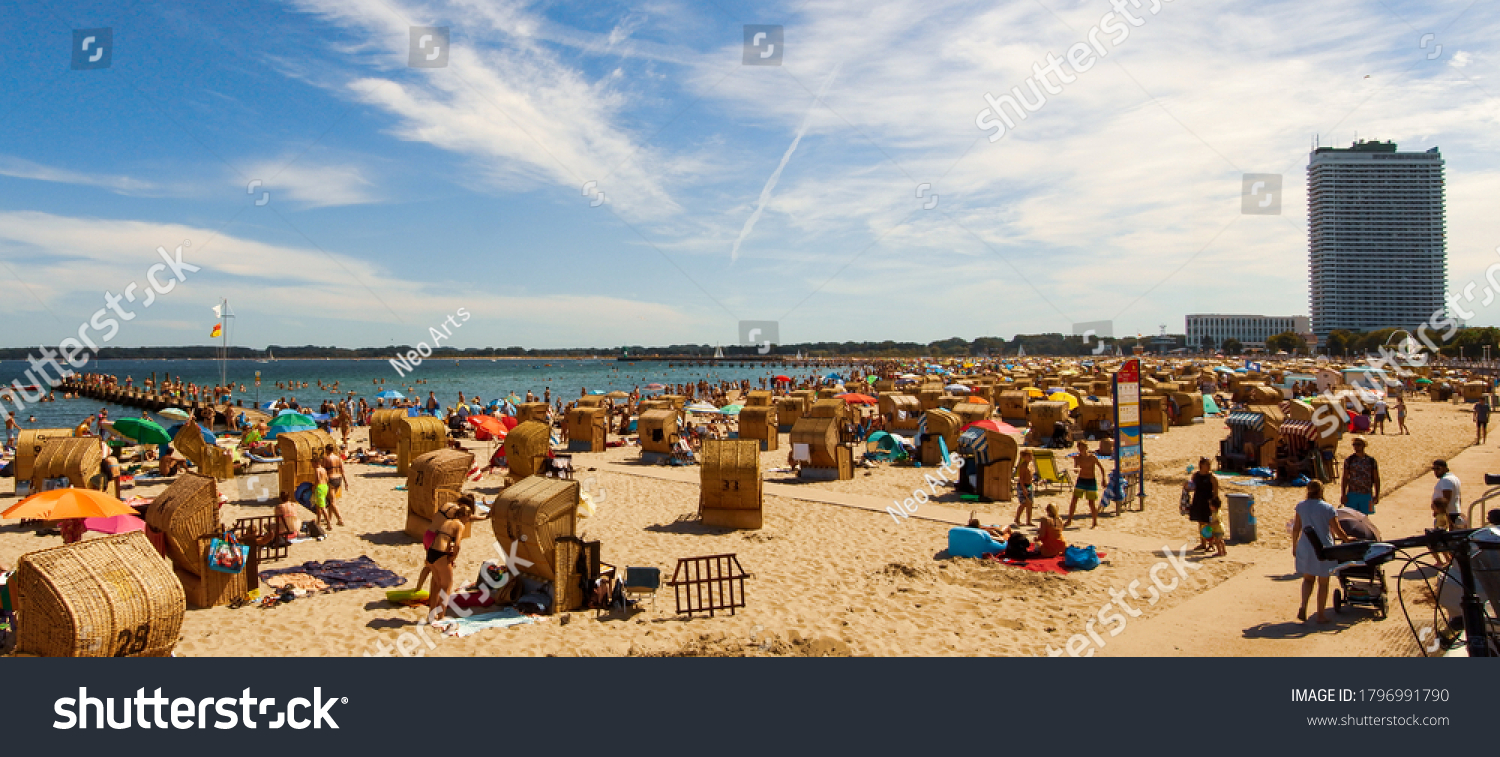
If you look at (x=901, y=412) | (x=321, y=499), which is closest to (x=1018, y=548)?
(x=321, y=499)

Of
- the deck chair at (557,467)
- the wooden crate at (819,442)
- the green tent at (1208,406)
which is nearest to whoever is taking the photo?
the deck chair at (557,467)

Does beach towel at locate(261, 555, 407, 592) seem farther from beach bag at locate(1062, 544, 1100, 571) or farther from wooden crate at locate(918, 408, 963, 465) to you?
wooden crate at locate(918, 408, 963, 465)

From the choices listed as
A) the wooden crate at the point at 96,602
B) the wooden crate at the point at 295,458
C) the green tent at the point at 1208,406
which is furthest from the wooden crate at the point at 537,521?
the green tent at the point at 1208,406

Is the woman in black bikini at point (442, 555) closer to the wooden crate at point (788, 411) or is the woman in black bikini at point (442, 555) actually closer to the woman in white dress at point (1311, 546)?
the woman in white dress at point (1311, 546)

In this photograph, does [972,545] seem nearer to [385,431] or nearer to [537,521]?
[537,521]

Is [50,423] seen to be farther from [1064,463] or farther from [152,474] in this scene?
[1064,463]

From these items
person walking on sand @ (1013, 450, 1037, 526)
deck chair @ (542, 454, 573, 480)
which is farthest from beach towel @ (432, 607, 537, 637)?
person walking on sand @ (1013, 450, 1037, 526)

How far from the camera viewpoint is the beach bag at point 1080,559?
9734mm

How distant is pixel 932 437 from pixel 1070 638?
1262 cm

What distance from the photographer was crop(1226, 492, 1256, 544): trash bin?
10.7 m

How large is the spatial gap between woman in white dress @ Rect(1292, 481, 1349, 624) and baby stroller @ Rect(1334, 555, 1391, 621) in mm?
116

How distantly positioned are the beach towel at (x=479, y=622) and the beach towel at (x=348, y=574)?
2.05 meters

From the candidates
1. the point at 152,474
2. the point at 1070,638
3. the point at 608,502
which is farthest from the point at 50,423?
the point at 1070,638

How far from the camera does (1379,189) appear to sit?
90.9 meters
